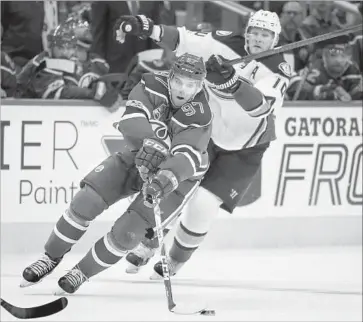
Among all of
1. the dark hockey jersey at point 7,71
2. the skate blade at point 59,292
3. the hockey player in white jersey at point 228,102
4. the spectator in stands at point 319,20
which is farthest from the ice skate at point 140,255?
the spectator in stands at point 319,20

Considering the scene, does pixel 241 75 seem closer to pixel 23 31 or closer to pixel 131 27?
pixel 131 27

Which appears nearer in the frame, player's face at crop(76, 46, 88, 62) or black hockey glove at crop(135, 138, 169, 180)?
black hockey glove at crop(135, 138, 169, 180)

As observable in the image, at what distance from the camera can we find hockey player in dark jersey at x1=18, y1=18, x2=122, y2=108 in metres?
4.69

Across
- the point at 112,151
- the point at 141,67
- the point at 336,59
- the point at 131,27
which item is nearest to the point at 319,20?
the point at 336,59

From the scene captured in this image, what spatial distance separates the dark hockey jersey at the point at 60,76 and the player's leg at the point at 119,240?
90cm

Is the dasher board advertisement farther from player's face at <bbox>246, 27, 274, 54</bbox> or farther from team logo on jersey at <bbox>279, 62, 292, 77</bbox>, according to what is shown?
player's face at <bbox>246, 27, 274, 54</bbox>

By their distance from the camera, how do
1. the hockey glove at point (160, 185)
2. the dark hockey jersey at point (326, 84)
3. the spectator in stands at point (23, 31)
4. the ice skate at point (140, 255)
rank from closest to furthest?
the hockey glove at point (160, 185) < the ice skate at point (140, 255) < the spectator in stands at point (23, 31) < the dark hockey jersey at point (326, 84)

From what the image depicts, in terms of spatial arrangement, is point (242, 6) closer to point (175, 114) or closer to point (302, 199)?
point (302, 199)

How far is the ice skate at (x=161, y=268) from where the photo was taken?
15.8ft

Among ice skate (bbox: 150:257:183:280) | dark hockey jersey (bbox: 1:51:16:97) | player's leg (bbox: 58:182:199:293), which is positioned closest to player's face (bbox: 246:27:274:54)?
player's leg (bbox: 58:182:199:293)

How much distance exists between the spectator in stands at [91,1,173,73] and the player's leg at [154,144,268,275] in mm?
898

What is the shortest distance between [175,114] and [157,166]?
0.23 meters

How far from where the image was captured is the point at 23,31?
208 inches

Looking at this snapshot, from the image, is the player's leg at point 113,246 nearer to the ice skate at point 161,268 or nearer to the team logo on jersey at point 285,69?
the ice skate at point 161,268
